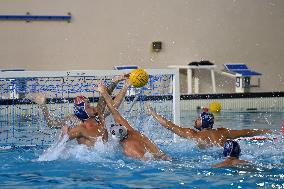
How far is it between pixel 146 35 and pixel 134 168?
9.37 meters

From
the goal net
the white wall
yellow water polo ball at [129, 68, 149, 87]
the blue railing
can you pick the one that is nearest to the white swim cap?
yellow water polo ball at [129, 68, 149, 87]

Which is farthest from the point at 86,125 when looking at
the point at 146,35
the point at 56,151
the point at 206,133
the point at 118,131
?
the point at 146,35

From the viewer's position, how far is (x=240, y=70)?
46.2ft

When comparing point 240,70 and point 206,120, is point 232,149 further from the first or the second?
point 240,70

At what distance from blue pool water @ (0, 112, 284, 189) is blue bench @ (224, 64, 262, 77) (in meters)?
7.02

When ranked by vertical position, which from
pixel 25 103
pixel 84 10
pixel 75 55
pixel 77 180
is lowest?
pixel 77 180

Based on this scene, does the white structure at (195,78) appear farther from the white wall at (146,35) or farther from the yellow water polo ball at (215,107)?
the yellow water polo ball at (215,107)

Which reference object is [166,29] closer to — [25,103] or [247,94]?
[247,94]

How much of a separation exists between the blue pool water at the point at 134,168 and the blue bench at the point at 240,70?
23.0ft

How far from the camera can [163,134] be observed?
7348mm

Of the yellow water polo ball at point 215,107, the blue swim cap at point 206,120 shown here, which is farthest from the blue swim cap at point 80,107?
the yellow water polo ball at point 215,107

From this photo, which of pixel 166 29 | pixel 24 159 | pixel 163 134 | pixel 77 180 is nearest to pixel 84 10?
pixel 166 29

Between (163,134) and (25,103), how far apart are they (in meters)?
2.00

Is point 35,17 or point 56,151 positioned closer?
point 56,151
